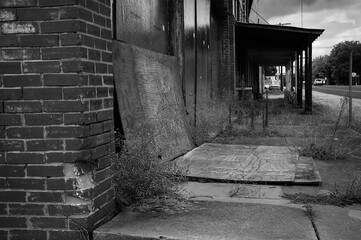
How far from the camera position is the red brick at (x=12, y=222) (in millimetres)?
3012

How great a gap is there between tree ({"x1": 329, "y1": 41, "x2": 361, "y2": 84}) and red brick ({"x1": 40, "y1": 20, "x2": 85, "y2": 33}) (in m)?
126

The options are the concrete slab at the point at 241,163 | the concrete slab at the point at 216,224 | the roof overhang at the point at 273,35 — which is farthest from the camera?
the roof overhang at the point at 273,35

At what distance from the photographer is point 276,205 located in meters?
3.69

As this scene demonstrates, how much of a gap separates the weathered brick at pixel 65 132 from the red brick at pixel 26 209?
21.2 inches

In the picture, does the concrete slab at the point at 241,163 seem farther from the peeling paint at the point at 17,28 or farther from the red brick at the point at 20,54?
the peeling paint at the point at 17,28

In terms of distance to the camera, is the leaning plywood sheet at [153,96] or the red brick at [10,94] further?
the leaning plywood sheet at [153,96]

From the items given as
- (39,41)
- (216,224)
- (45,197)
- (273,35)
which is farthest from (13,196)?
(273,35)

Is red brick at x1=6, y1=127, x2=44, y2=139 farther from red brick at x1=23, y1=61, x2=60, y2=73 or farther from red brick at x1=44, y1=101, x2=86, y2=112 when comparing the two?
red brick at x1=23, y1=61, x2=60, y2=73

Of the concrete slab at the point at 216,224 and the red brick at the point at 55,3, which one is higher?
the red brick at the point at 55,3

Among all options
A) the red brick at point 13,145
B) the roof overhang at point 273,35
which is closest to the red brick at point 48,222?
the red brick at point 13,145

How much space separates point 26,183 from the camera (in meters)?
3.01

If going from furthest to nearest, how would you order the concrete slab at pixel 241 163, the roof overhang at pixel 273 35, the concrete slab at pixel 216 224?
1. the roof overhang at pixel 273 35
2. the concrete slab at pixel 241 163
3. the concrete slab at pixel 216 224

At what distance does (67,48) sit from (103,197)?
1.21 m

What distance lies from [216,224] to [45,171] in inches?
54.3
